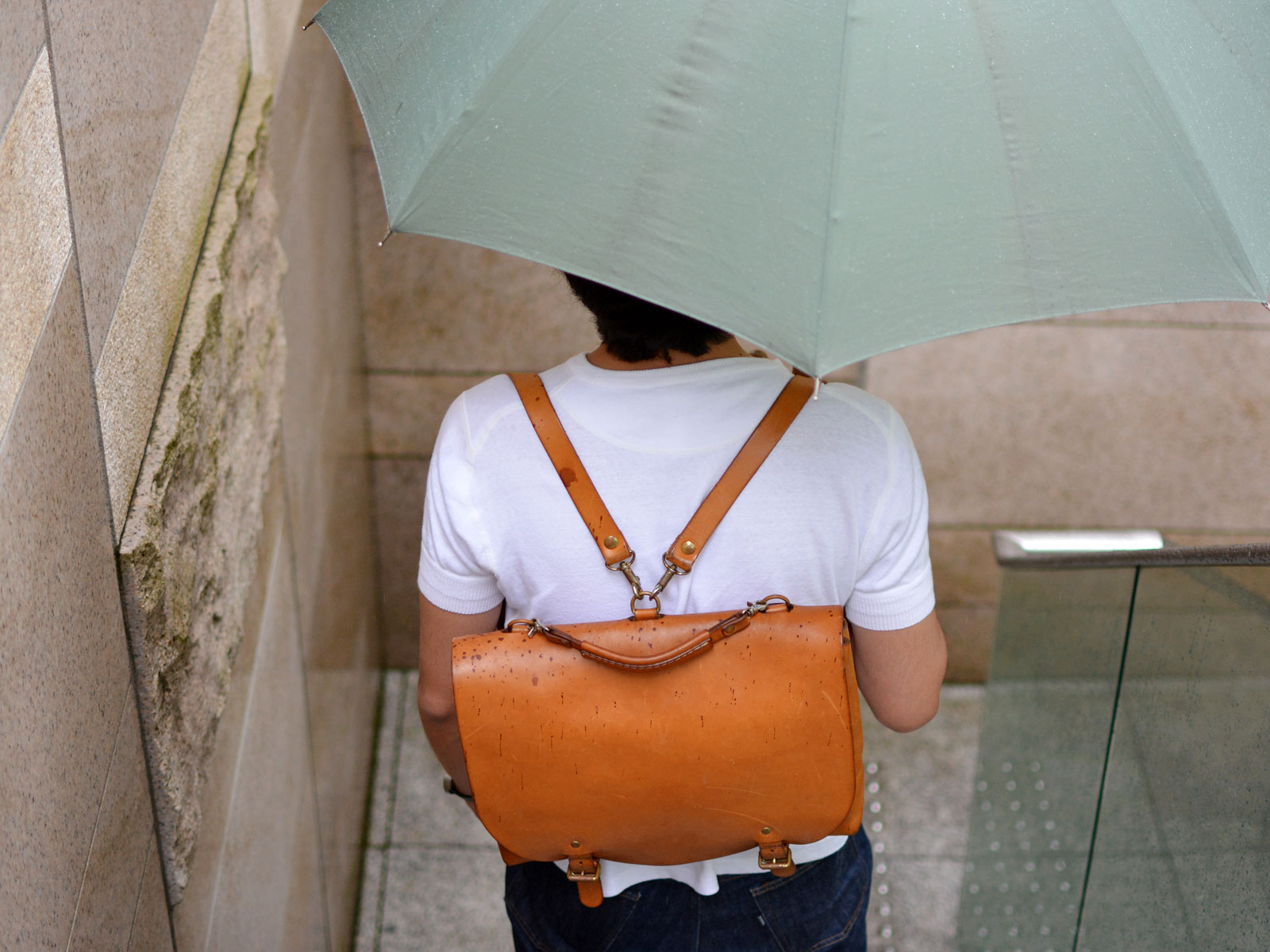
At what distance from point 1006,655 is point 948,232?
2.23 meters

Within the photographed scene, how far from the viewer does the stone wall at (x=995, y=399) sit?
4.02 metres

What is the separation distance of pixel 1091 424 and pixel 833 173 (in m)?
3.40

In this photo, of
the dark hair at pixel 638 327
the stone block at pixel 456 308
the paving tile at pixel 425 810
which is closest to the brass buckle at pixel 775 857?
the dark hair at pixel 638 327

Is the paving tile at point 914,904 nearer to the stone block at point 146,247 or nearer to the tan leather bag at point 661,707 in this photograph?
the tan leather bag at point 661,707

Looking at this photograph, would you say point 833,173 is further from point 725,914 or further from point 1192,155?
point 725,914

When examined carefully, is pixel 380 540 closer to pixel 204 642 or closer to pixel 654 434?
pixel 204 642

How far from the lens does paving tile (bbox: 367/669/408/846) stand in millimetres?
3941

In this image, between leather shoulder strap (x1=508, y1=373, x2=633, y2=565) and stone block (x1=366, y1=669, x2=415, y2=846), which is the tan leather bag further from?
stone block (x1=366, y1=669, x2=415, y2=846)

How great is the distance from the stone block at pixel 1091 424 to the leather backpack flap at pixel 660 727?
8.85ft

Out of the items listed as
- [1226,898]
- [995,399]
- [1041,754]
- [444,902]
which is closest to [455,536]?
[1226,898]

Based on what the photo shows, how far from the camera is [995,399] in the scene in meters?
4.21

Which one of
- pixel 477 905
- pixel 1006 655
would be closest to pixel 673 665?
pixel 1006 655

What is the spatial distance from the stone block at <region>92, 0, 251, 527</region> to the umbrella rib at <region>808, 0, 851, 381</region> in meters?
0.80

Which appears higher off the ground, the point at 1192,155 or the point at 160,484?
the point at 1192,155
